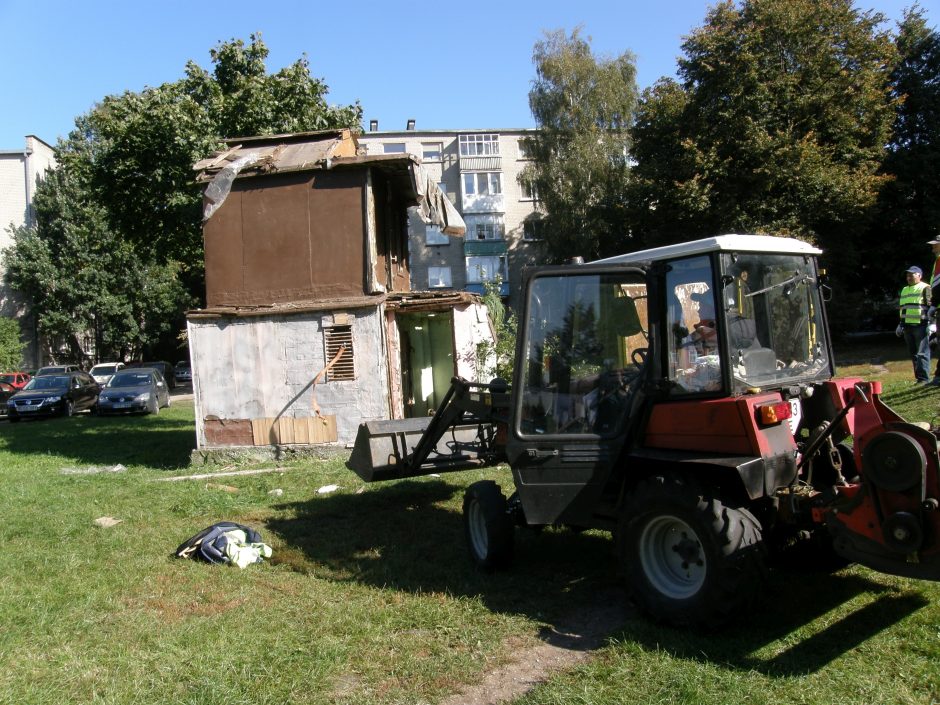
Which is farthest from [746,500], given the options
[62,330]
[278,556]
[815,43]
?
[62,330]

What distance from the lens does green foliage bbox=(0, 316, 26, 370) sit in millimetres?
38750

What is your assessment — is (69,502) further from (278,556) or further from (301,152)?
(301,152)

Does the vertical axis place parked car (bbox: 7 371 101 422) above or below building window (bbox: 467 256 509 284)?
below

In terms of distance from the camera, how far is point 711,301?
4.54m

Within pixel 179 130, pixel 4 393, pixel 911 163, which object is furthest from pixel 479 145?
pixel 179 130

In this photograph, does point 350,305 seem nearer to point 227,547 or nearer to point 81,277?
point 227,547

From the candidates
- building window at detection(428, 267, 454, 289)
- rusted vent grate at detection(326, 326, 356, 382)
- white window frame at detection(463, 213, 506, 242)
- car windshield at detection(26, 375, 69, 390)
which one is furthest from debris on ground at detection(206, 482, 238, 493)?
building window at detection(428, 267, 454, 289)

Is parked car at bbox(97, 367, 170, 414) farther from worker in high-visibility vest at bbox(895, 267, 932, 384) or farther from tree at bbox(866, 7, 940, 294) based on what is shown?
tree at bbox(866, 7, 940, 294)

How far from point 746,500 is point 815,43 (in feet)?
84.4

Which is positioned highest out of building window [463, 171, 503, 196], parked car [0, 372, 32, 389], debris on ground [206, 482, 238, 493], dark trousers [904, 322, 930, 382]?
building window [463, 171, 503, 196]

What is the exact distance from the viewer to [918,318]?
32.8 ft

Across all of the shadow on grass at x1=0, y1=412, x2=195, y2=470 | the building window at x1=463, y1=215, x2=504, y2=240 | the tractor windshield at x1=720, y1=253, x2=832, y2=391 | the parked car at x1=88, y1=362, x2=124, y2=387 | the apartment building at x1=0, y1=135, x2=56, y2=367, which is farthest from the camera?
the building window at x1=463, y1=215, x2=504, y2=240

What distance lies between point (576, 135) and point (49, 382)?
2472 cm

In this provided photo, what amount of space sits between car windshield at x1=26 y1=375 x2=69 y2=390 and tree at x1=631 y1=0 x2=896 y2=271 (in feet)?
74.0
